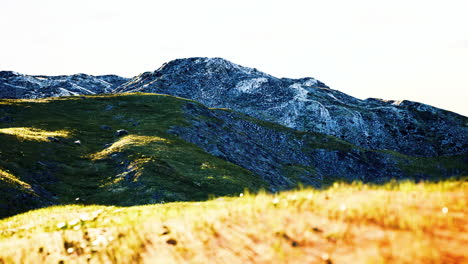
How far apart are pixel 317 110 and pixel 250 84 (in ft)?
167

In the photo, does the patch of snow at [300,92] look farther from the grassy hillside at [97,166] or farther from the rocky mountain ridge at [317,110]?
the grassy hillside at [97,166]

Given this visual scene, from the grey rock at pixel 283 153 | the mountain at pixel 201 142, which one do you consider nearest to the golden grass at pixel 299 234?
the mountain at pixel 201 142

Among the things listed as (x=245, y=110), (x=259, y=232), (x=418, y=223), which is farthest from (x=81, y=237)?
(x=245, y=110)

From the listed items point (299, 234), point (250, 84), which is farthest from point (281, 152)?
point (299, 234)

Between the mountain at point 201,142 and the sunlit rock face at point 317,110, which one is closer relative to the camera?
the mountain at point 201,142

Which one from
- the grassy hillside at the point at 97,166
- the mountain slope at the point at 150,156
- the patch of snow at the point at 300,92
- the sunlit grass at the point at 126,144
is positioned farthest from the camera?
the patch of snow at the point at 300,92

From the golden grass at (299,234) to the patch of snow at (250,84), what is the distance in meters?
177

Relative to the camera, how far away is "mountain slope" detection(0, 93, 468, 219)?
3570 centimetres

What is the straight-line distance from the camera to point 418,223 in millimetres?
6516

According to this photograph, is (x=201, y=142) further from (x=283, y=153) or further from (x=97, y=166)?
(x=283, y=153)

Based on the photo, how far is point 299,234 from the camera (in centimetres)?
741

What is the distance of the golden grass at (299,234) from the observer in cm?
609

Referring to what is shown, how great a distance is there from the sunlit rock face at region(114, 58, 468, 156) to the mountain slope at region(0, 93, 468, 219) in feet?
78.6

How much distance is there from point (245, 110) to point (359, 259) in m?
162
